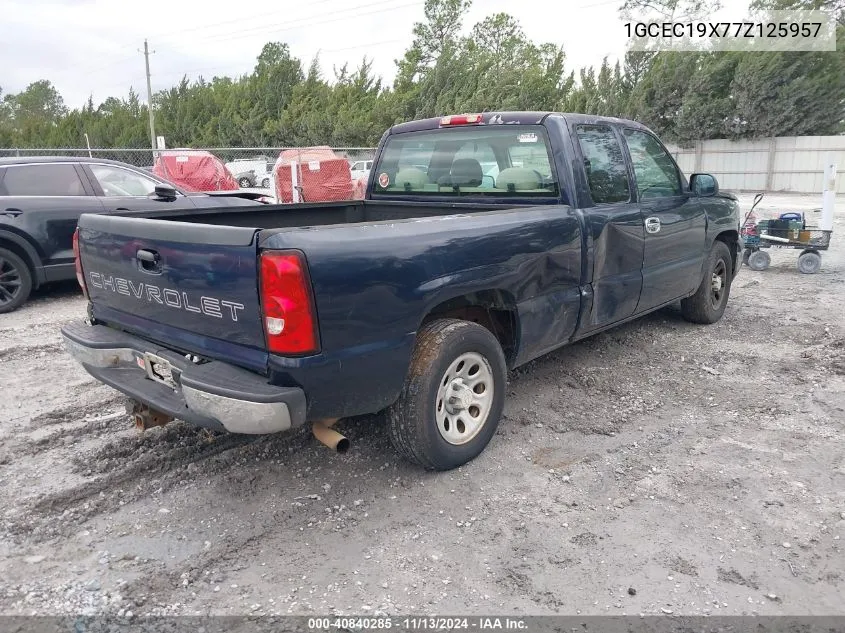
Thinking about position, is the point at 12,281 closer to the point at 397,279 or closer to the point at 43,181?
the point at 43,181

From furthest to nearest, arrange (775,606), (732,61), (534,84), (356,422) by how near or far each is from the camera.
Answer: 1. (534,84)
2. (732,61)
3. (356,422)
4. (775,606)

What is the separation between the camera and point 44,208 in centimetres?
736

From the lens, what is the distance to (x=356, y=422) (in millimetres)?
4227

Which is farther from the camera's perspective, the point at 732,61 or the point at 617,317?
the point at 732,61

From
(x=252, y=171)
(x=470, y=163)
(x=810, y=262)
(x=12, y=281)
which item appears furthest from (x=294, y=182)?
(x=252, y=171)

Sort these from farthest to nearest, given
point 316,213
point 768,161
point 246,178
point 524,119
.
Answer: point 768,161
point 246,178
point 316,213
point 524,119

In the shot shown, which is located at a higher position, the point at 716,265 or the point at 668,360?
the point at 716,265

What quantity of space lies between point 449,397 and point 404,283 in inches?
30.3

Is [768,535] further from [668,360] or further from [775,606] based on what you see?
[668,360]

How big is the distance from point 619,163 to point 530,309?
163 cm

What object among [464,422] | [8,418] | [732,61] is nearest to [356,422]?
[464,422]

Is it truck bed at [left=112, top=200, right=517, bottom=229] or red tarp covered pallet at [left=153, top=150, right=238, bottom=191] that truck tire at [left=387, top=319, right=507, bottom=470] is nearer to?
truck bed at [left=112, top=200, right=517, bottom=229]

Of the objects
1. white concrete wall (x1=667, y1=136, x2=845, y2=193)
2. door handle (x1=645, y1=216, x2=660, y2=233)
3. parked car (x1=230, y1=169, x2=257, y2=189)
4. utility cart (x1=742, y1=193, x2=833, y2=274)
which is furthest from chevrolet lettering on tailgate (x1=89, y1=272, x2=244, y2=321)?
white concrete wall (x1=667, y1=136, x2=845, y2=193)

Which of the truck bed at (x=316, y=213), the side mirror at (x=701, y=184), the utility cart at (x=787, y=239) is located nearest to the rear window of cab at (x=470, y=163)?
the truck bed at (x=316, y=213)
